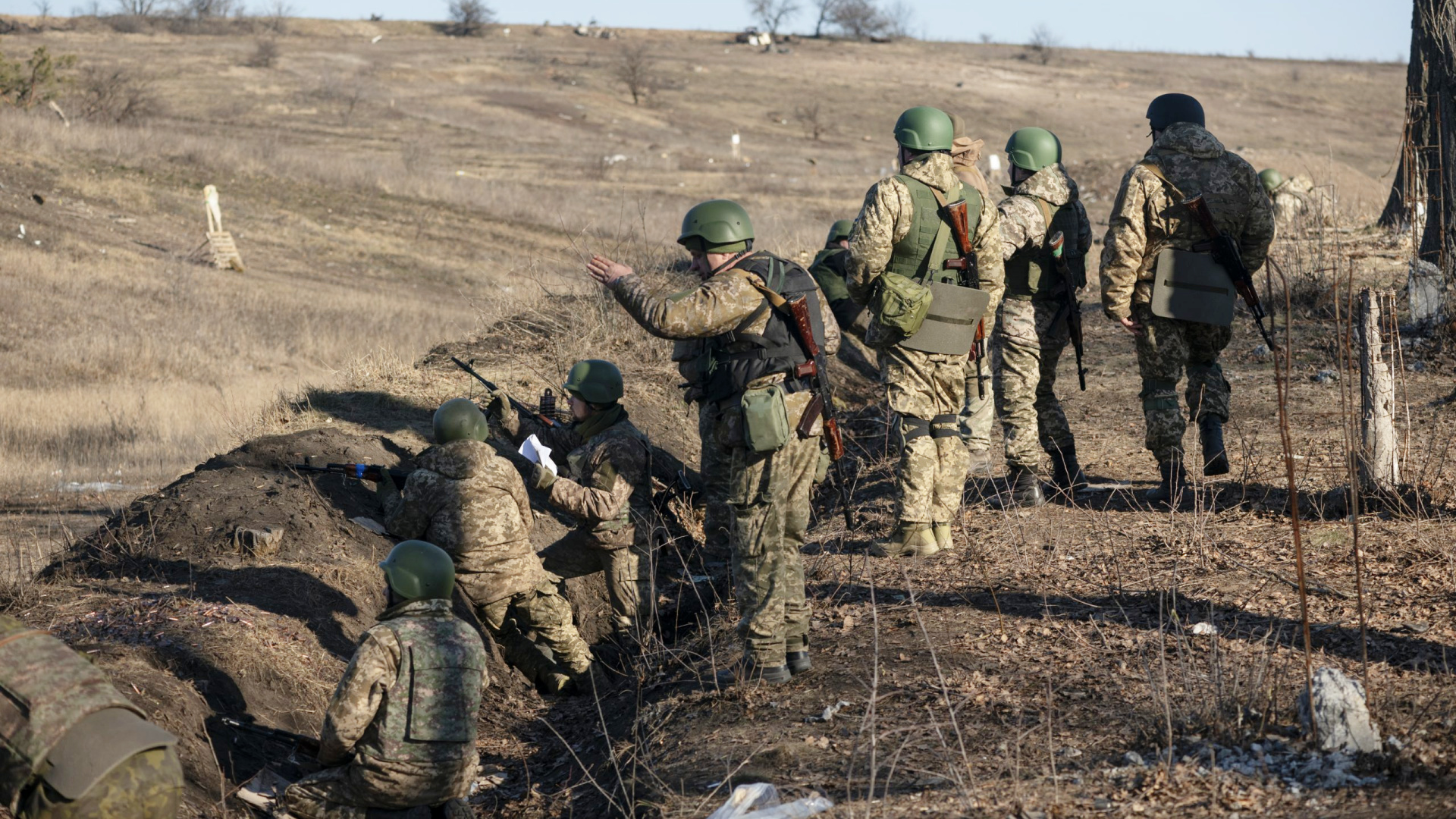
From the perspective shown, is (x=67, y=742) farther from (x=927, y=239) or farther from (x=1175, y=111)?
(x=1175, y=111)

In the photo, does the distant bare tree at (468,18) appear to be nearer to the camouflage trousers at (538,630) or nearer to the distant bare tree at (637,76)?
the distant bare tree at (637,76)

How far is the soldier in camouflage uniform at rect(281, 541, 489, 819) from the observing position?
14.0 ft

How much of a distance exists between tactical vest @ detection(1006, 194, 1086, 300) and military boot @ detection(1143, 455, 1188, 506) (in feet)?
3.67

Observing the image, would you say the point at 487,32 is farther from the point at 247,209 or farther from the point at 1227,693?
the point at 1227,693

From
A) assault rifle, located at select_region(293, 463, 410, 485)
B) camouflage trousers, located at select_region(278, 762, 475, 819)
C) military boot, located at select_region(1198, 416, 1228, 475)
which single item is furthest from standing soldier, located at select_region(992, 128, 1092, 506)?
camouflage trousers, located at select_region(278, 762, 475, 819)

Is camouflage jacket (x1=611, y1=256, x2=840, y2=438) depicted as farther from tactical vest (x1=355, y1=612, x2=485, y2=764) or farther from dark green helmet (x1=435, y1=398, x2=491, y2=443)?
dark green helmet (x1=435, y1=398, x2=491, y2=443)

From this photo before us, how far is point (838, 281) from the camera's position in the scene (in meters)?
9.40

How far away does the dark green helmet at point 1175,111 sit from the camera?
637 cm

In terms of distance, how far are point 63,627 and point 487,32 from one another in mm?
67223

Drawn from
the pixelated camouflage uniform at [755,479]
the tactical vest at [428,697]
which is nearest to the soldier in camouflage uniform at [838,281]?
the pixelated camouflage uniform at [755,479]

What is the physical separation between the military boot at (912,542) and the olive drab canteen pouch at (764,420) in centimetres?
164

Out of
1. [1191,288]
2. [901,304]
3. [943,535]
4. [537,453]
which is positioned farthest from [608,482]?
[1191,288]

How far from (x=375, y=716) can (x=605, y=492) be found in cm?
228

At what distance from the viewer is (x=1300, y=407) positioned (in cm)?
839
